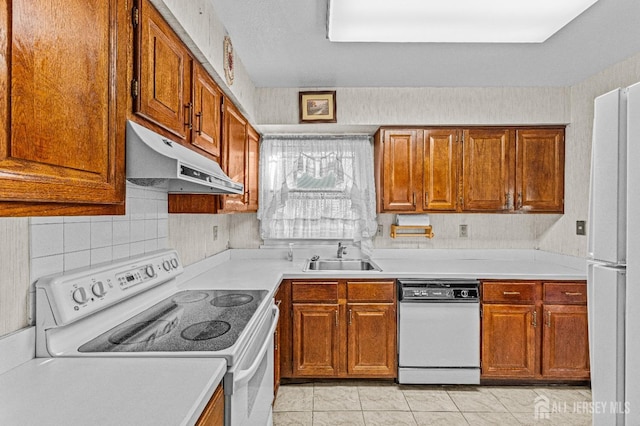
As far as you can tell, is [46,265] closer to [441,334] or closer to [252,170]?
[252,170]

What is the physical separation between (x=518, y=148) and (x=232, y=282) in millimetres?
2584

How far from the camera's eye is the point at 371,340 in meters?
2.84

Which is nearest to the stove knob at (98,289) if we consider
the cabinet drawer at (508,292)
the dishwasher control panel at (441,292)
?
the dishwasher control panel at (441,292)

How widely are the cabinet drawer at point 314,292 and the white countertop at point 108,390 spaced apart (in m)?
1.71

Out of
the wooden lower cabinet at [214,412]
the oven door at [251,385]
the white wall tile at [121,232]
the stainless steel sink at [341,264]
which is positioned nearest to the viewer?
the wooden lower cabinet at [214,412]

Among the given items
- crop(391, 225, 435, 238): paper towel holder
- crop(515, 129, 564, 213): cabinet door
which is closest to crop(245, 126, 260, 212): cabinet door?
crop(391, 225, 435, 238): paper towel holder

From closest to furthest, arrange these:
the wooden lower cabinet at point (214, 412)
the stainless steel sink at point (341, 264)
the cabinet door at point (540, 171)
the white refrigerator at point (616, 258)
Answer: the wooden lower cabinet at point (214, 412) < the white refrigerator at point (616, 258) < the cabinet door at point (540, 171) < the stainless steel sink at point (341, 264)

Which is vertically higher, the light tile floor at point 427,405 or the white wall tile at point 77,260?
the white wall tile at point 77,260

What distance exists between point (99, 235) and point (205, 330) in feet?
1.97

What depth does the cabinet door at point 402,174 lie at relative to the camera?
3.21 m

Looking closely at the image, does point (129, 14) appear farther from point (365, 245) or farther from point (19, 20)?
point (365, 245)

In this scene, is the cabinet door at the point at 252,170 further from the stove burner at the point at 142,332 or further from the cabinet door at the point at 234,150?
the stove burner at the point at 142,332

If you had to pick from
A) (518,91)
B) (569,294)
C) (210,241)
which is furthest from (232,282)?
(518,91)

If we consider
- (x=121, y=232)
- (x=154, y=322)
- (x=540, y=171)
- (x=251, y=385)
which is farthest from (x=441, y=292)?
(x=121, y=232)
